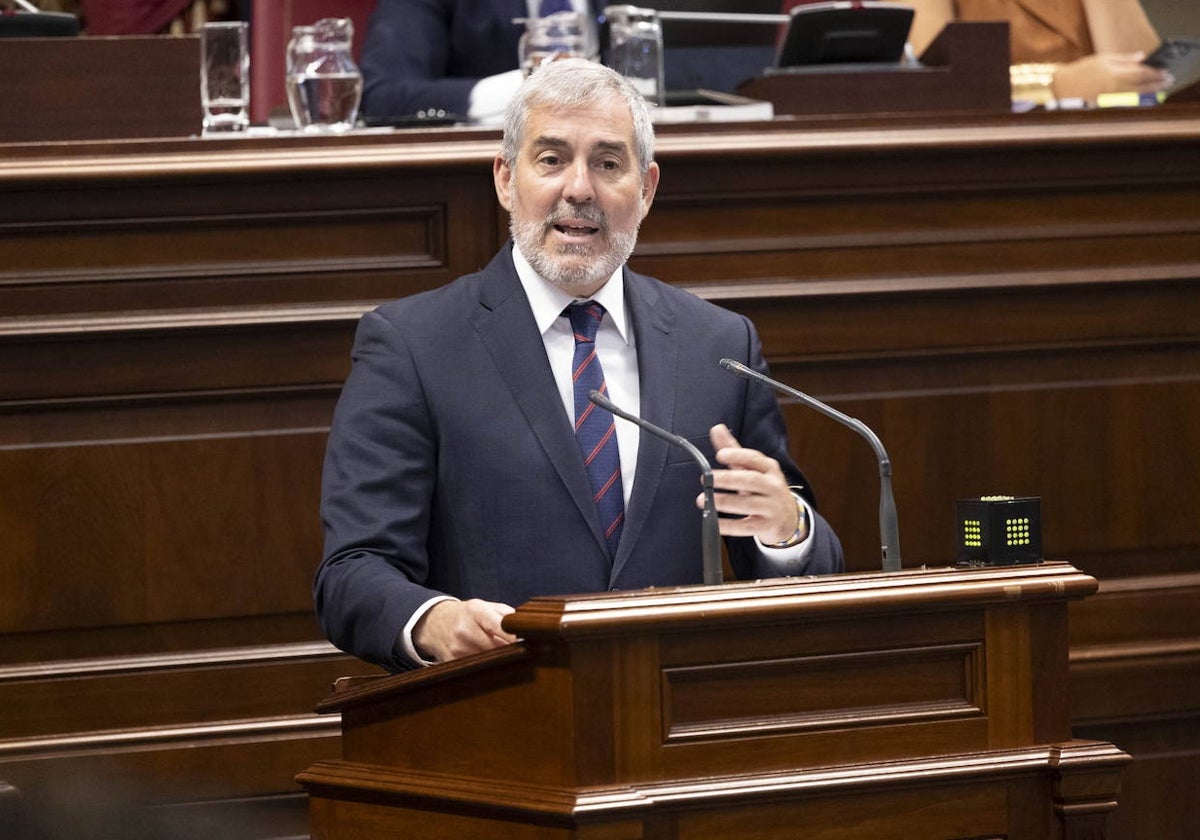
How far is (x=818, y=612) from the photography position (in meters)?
1.40

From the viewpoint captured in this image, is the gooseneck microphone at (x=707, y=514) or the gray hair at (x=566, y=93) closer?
the gooseneck microphone at (x=707, y=514)

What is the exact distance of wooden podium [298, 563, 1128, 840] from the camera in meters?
1.35

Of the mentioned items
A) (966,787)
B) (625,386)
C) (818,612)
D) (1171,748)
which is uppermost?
(625,386)

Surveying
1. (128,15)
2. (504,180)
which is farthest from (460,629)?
(128,15)

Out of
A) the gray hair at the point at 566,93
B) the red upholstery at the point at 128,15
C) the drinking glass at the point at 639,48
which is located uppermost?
the red upholstery at the point at 128,15

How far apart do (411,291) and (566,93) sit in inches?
27.8

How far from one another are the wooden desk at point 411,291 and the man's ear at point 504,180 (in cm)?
54

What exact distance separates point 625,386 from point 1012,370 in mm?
975

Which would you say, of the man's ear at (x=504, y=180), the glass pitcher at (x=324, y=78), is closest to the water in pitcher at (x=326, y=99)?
the glass pitcher at (x=324, y=78)

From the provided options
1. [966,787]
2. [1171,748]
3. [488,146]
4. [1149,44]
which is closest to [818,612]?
[966,787]

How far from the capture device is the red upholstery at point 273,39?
3.57 meters

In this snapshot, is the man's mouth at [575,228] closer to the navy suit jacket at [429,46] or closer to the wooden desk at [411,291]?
the wooden desk at [411,291]

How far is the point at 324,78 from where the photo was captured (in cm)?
267

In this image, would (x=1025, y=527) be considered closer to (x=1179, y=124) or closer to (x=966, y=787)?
(x=966, y=787)
